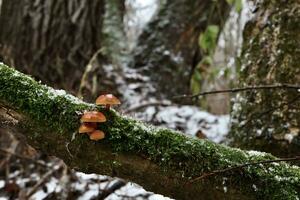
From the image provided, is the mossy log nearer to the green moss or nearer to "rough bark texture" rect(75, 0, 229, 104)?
the green moss

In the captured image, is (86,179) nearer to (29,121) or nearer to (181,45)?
(29,121)

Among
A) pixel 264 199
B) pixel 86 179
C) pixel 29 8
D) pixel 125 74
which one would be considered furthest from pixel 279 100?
pixel 29 8

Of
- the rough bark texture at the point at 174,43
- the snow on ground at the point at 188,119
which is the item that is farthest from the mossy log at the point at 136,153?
the rough bark texture at the point at 174,43

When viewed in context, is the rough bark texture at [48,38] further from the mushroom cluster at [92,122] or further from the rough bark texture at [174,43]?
the mushroom cluster at [92,122]

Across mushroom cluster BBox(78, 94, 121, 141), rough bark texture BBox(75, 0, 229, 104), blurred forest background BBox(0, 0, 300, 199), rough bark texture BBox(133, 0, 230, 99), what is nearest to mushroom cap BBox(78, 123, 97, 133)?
mushroom cluster BBox(78, 94, 121, 141)

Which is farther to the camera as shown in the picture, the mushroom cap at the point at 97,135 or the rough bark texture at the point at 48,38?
the rough bark texture at the point at 48,38
